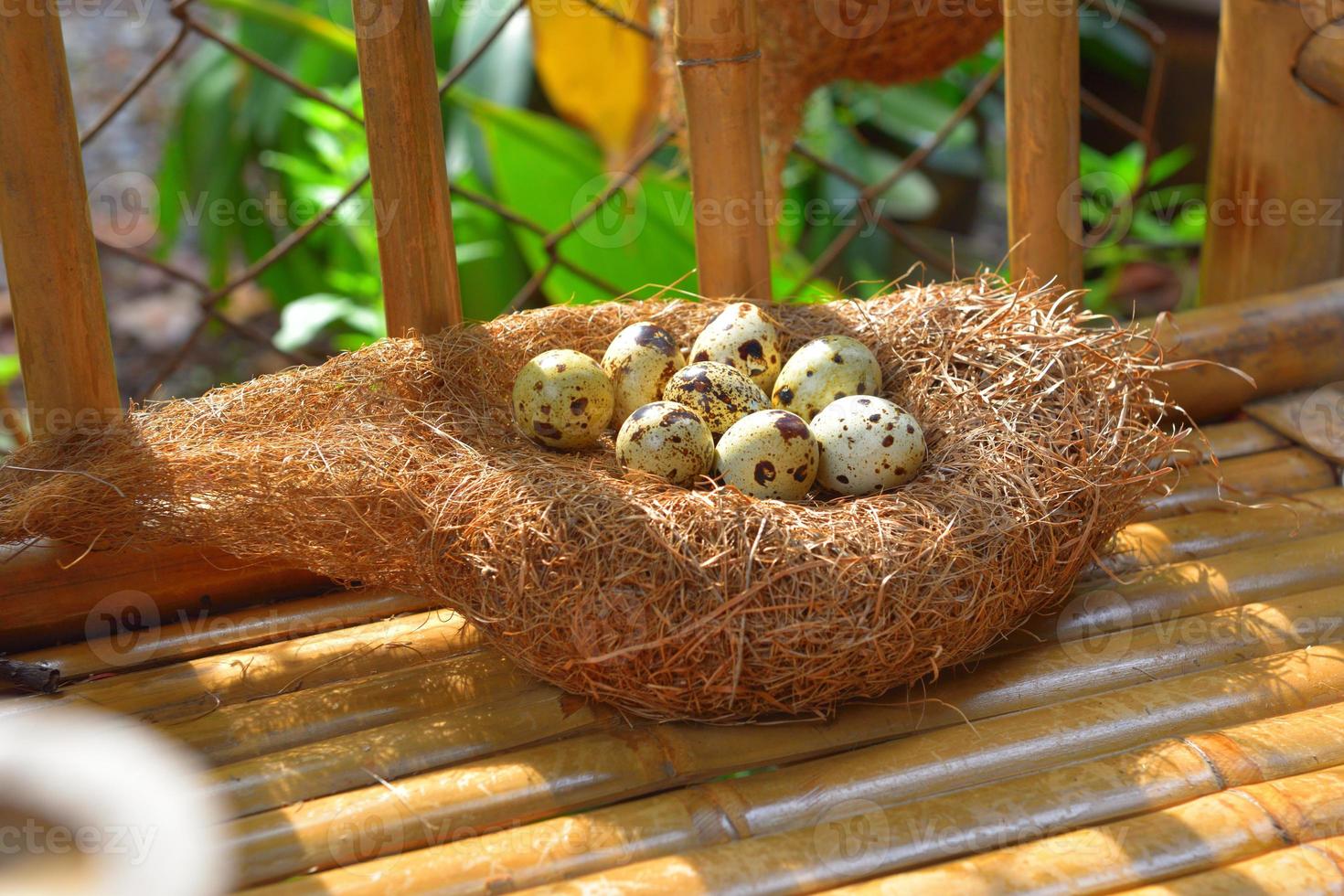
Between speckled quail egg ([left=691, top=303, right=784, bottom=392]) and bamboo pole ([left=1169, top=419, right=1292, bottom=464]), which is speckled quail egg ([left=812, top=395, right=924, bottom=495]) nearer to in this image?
speckled quail egg ([left=691, top=303, right=784, bottom=392])

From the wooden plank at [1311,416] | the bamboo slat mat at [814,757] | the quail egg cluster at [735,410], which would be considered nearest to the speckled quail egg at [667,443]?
the quail egg cluster at [735,410]

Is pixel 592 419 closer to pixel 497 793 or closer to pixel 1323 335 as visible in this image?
pixel 497 793

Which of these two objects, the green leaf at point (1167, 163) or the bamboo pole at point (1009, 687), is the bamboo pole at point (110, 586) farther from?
the green leaf at point (1167, 163)

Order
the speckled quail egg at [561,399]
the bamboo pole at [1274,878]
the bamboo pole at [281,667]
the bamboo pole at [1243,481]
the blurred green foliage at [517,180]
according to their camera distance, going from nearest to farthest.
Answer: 1. the bamboo pole at [1274,878]
2. the bamboo pole at [281,667]
3. the speckled quail egg at [561,399]
4. the bamboo pole at [1243,481]
5. the blurred green foliage at [517,180]

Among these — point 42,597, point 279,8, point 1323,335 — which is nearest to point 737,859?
point 42,597

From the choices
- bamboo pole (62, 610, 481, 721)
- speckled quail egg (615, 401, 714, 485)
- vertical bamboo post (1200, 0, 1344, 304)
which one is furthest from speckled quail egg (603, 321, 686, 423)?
vertical bamboo post (1200, 0, 1344, 304)

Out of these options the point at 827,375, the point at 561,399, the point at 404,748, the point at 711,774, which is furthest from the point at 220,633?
the point at 827,375
